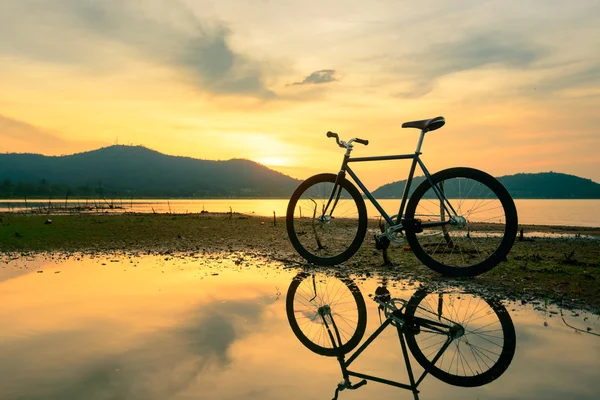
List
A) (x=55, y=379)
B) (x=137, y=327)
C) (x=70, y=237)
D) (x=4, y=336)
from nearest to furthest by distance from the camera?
1. (x=55, y=379)
2. (x=4, y=336)
3. (x=137, y=327)
4. (x=70, y=237)

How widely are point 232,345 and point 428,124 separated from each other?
16.3 feet

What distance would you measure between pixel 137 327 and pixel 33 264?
19.8ft

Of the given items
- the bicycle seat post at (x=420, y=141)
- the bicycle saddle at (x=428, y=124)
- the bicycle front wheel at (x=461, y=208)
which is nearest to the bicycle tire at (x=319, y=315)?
the bicycle front wheel at (x=461, y=208)

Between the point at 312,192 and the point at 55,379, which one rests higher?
the point at 312,192

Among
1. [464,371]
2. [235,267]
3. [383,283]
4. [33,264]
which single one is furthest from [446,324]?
[33,264]

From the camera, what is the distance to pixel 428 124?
6938mm

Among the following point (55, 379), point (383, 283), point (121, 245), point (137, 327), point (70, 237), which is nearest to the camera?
point (55, 379)

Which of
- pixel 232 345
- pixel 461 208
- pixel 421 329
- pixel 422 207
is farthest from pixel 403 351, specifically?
pixel 422 207

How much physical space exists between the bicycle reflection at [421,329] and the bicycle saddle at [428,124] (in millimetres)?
2754

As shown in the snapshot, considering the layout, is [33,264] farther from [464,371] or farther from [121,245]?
[464,371]

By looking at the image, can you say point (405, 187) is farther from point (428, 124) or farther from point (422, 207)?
point (428, 124)

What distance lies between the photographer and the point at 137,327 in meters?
4.24

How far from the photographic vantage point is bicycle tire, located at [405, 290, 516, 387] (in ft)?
10.2

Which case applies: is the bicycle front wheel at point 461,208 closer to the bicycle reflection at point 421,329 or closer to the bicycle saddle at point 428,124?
the bicycle saddle at point 428,124
